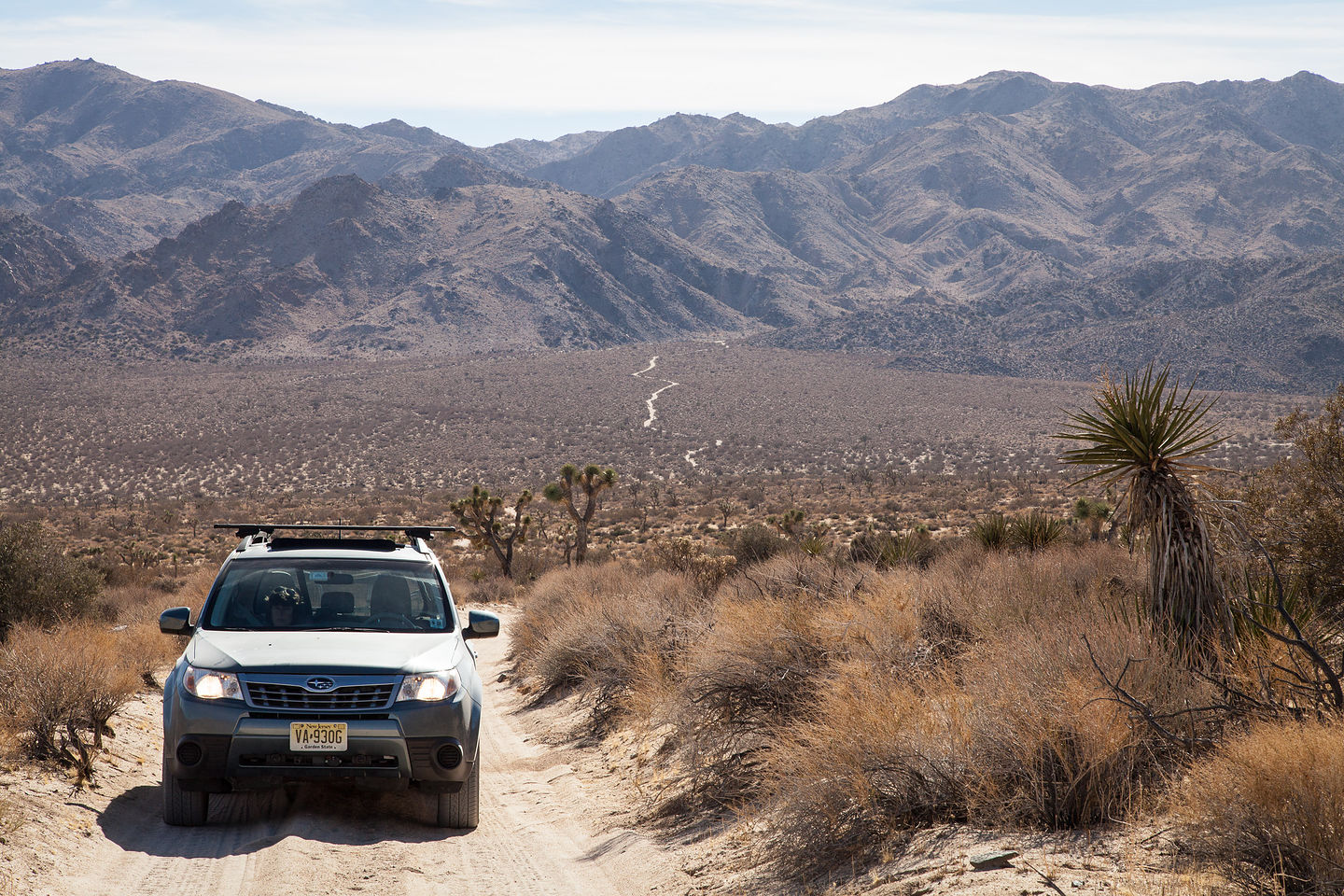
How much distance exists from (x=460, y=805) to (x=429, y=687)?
0.95 m

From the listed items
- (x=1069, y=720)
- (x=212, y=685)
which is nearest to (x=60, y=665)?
(x=212, y=685)

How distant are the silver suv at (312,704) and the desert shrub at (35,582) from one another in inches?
272

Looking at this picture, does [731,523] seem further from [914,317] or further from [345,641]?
[914,317]

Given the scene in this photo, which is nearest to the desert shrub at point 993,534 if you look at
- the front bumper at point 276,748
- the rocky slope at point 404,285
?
the front bumper at point 276,748

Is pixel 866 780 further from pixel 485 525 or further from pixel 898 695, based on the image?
pixel 485 525

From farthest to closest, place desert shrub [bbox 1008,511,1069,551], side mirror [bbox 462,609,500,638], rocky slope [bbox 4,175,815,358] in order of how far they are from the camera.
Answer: rocky slope [bbox 4,175,815,358] → desert shrub [bbox 1008,511,1069,551] → side mirror [bbox 462,609,500,638]

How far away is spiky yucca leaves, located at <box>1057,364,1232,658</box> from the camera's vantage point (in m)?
7.09

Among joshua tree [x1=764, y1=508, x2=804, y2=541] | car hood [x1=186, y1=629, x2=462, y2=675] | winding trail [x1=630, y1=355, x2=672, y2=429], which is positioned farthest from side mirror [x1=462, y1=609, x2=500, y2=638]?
winding trail [x1=630, y1=355, x2=672, y2=429]

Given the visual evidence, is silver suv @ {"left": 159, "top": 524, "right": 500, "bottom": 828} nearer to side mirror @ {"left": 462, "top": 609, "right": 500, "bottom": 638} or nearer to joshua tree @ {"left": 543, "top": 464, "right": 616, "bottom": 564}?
side mirror @ {"left": 462, "top": 609, "right": 500, "bottom": 638}

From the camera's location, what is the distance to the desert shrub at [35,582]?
41.5ft

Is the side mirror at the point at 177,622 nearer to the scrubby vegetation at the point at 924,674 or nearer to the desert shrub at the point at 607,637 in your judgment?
the scrubby vegetation at the point at 924,674

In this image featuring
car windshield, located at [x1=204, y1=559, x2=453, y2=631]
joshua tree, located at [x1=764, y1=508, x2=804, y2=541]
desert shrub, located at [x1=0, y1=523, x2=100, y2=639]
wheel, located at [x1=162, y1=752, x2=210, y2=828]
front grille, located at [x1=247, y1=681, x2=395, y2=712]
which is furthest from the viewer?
joshua tree, located at [x1=764, y1=508, x2=804, y2=541]

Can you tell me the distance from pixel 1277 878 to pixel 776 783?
107 inches

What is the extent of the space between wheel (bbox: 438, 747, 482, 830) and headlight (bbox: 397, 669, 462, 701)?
1.96ft
